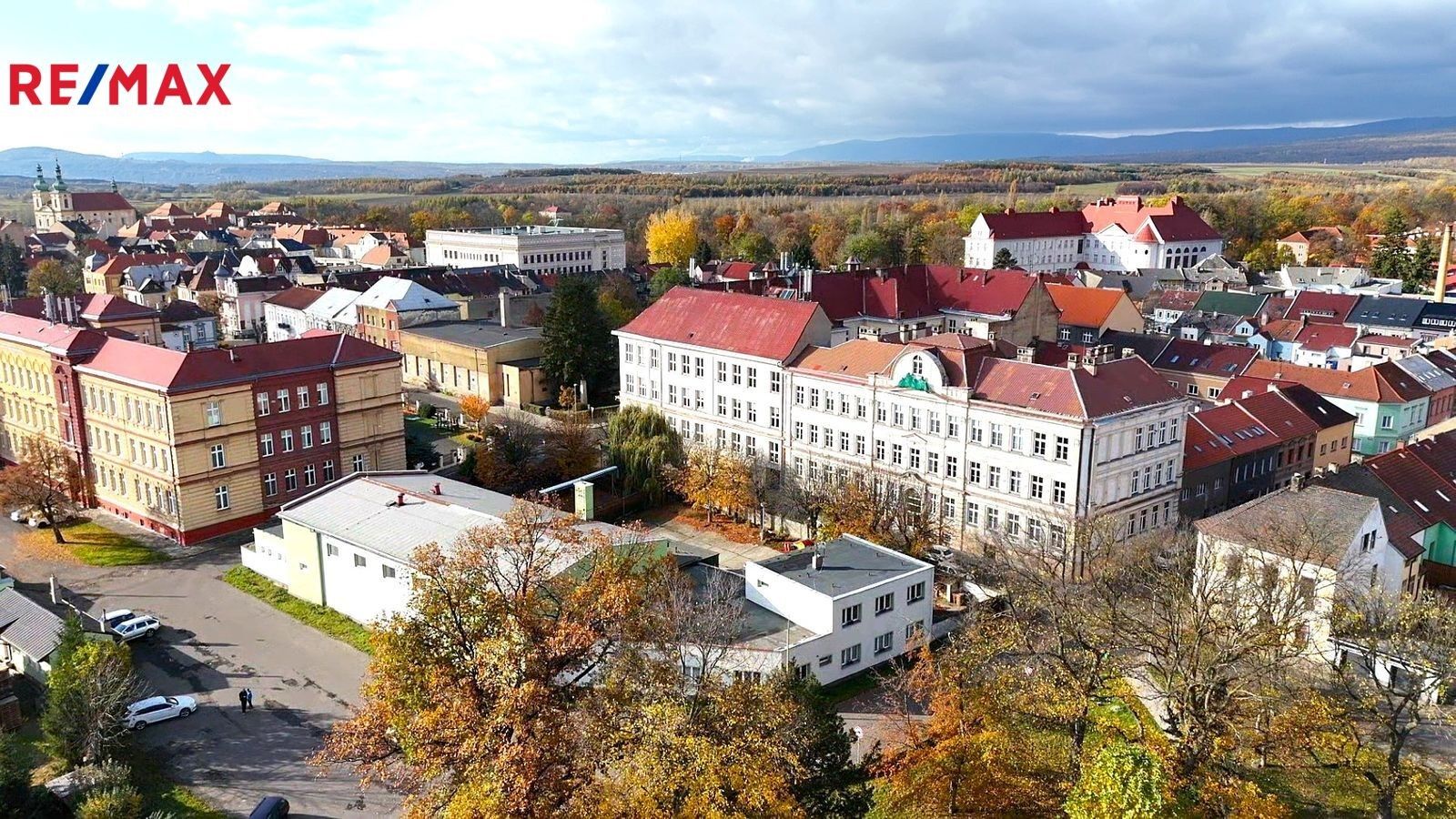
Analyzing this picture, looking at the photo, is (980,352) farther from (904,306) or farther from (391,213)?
(391,213)

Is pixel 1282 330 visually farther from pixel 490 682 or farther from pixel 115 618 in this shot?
pixel 115 618

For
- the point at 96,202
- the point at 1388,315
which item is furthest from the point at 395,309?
the point at 96,202

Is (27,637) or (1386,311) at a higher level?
(1386,311)

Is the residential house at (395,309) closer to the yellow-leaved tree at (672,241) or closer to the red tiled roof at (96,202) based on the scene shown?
the yellow-leaved tree at (672,241)

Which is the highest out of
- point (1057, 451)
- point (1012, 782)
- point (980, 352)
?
point (980, 352)

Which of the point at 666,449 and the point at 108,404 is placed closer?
the point at 108,404

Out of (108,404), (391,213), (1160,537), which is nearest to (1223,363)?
(1160,537)

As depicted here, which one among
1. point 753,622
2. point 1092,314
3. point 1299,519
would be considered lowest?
point 753,622

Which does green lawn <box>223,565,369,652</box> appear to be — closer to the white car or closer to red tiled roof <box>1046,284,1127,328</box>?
the white car
